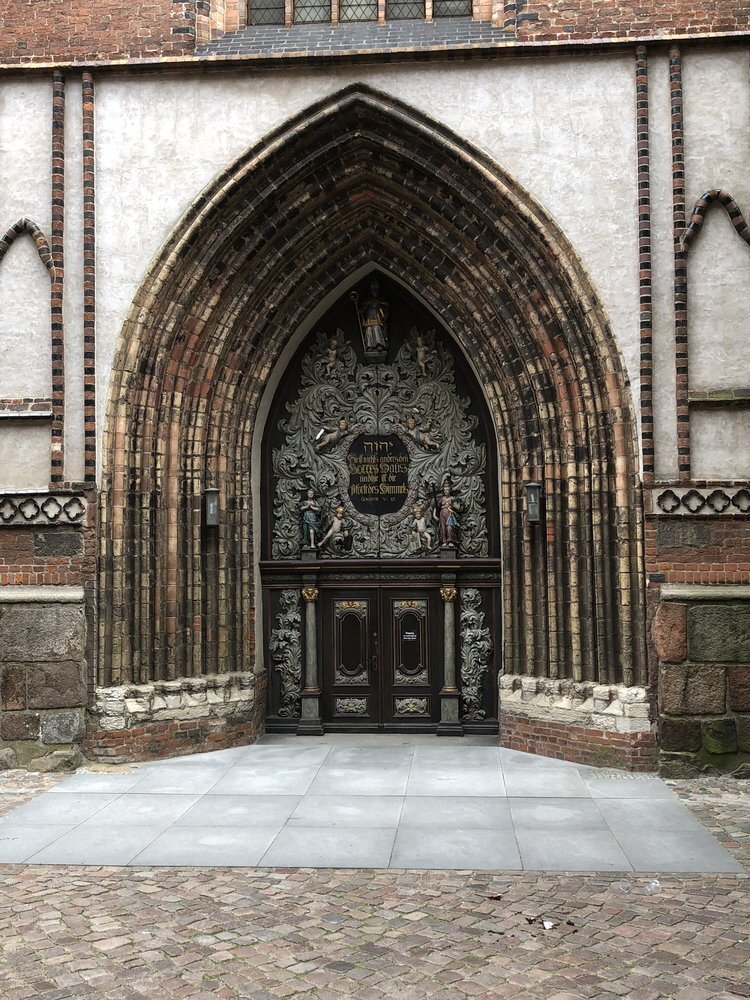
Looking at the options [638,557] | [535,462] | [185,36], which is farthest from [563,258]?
[185,36]

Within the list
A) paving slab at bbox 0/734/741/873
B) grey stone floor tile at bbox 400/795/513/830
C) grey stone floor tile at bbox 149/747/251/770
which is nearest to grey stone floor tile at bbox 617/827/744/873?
paving slab at bbox 0/734/741/873

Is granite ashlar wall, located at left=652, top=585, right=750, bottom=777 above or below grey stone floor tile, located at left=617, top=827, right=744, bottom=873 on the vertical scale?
above

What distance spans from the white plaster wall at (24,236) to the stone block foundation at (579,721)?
5421mm

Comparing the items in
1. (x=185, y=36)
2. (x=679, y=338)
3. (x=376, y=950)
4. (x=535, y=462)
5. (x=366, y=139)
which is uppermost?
(x=185, y=36)

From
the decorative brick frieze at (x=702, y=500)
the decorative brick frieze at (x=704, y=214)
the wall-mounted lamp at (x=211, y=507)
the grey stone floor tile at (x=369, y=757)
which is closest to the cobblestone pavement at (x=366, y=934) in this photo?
the grey stone floor tile at (x=369, y=757)

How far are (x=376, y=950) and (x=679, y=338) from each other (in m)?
5.80

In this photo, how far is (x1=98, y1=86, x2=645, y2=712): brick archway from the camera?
8609 millimetres

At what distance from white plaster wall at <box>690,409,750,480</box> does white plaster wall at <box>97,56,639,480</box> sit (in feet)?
2.64

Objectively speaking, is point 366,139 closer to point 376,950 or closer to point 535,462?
point 535,462

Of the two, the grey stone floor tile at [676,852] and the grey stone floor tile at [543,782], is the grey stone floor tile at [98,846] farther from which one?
the grey stone floor tile at [676,852]

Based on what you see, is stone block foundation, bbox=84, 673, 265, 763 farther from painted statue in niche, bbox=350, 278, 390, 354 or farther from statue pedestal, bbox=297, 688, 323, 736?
painted statue in niche, bbox=350, 278, 390, 354

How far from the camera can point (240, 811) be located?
7.14m

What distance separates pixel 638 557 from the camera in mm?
8344

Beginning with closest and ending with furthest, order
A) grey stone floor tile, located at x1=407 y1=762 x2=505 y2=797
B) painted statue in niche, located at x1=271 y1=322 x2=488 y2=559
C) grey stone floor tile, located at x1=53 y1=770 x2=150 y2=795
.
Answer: grey stone floor tile, located at x1=407 y1=762 x2=505 y2=797 → grey stone floor tile, located at x1=53 y1=770 x2=150 y2=795 → painted statue in niche, located at x1=271 y1=322 x2=488 y2=559
